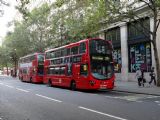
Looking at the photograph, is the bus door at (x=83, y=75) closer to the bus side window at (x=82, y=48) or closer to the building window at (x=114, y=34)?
the bus side window at (x=82, y=48)

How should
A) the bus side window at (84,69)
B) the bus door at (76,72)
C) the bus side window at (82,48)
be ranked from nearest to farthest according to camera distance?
the bus side window at (84,69) < the bus side window at (82,48) < the bus door at (76,72)

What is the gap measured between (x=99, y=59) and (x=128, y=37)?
12.4m

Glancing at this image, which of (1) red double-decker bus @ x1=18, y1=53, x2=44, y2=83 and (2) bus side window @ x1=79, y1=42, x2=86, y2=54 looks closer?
(2) bus side window @ x1=79, y1=42, x2=86, y2=54

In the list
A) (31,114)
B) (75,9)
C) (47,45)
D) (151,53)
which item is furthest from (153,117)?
(47,45)

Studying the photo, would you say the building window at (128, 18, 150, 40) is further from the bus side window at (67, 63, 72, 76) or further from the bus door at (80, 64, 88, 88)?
the bus door at (80, 64, 88, 88)

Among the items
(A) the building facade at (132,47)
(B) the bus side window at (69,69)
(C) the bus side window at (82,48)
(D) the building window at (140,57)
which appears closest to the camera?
(C) the bus side window at (82,48)

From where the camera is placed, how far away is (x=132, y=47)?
34438mm

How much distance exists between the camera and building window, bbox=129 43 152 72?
31.7m

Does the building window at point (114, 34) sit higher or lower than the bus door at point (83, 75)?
higher

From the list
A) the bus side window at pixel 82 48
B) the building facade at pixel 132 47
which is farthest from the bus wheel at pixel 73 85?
the building facade at pixel 132 47

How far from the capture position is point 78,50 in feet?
80.6

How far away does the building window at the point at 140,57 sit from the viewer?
3167cm

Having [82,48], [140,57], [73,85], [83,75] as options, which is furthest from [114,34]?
[83,75]

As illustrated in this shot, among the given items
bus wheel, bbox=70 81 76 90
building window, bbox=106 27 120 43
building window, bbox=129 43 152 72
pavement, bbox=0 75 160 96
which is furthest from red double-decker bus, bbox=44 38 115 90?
building window, bbox=106 27 120 43
